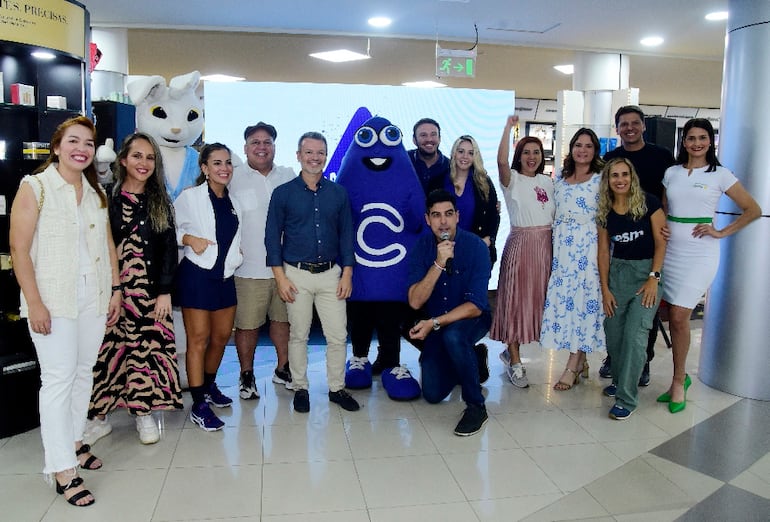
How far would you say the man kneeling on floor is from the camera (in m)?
3.22

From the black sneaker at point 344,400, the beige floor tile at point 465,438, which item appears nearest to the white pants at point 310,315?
the black sneaker at point 344,400

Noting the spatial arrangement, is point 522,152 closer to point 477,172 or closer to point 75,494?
point 477,172

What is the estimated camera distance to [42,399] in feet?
7.91

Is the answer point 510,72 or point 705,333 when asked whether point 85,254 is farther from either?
point 510,72

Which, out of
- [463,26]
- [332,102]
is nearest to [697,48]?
[463,26]

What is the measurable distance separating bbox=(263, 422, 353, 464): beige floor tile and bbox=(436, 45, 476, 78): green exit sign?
373 centimetres

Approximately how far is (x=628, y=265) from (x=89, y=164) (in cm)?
258

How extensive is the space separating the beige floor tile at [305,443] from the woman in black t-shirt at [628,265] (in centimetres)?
146

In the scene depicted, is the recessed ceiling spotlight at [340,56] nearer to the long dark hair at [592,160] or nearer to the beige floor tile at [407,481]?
the long dark hair at [592,160]

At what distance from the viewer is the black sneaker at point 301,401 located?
343cm

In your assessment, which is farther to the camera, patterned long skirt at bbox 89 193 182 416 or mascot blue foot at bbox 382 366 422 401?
mascot blue foot at bbox 382 366 422 401

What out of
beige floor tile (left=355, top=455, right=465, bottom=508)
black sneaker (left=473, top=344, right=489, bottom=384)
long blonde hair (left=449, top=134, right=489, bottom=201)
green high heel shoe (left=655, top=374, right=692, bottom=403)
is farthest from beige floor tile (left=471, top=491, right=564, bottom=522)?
long blonde hair (left=449, top=134, right=489, bottom=201)

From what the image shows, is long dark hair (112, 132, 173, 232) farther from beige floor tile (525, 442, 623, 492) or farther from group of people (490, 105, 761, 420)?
beige floor tile (525, 442, 623, 492)

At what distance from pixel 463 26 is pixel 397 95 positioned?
0.91 m
